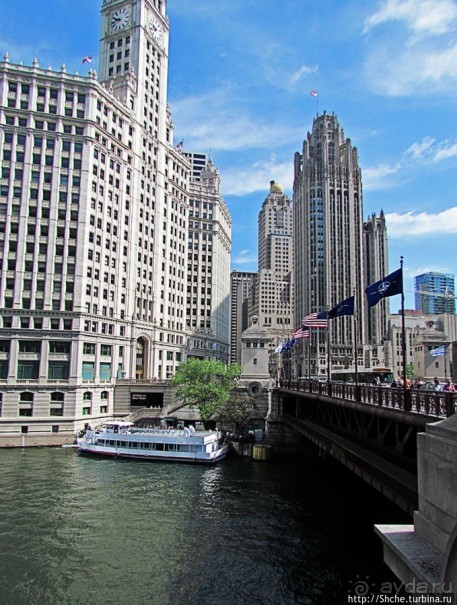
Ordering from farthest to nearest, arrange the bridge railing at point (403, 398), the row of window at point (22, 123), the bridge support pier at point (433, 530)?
1. the row of window at point (22, 123)
2. the bridge railing at point (403, 398)
3. the bridge support pier at point (433, 530)

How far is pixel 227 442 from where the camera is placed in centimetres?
6084

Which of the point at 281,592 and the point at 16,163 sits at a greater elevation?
the point at 16,163

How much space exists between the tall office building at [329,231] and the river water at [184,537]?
140485 mm

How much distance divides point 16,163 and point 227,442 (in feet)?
180

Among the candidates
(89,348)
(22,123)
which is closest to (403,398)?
(89,348)

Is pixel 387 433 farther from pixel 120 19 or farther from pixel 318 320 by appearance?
pixel 120 19

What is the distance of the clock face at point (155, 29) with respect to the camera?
9506 cm

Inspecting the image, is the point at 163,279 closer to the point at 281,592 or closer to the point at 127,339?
the point at 127,339

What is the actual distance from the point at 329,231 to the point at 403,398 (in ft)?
567

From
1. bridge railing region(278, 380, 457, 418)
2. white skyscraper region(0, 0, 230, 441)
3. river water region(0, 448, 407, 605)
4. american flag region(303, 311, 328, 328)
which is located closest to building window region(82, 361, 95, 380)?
white skyscraper region(0, 0, 230, 441)

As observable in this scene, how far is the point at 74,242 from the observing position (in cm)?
7131

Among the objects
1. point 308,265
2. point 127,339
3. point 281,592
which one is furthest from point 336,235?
point 281,592

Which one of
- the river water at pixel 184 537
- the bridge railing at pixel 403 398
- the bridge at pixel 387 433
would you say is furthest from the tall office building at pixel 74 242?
the bridge railing at pixel 403 398

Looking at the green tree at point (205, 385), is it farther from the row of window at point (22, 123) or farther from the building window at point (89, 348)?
the row of window at point (22, 123)
